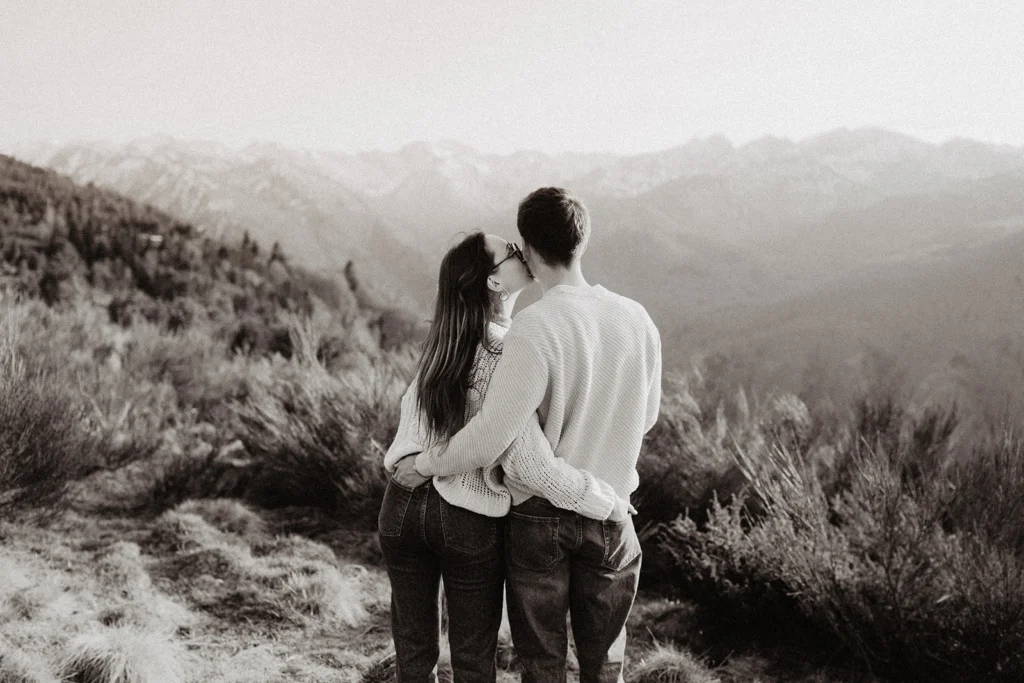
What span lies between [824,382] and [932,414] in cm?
412

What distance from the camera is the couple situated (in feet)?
5.28

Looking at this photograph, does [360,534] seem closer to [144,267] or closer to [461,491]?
[461,491]

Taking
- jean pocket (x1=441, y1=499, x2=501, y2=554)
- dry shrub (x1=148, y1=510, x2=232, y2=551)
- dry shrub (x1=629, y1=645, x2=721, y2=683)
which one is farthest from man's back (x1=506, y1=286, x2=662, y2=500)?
dry shrub (x1=148, y1=510, x2=232, y2=551)

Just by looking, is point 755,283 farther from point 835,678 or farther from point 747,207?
point 835,678

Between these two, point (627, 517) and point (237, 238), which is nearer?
point (627, 517)

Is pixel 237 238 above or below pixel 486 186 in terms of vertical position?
below

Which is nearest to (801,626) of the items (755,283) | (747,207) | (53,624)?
(53,624)

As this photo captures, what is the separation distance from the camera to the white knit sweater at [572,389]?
159 cm

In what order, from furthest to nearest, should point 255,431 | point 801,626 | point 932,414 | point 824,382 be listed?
1. point 824,382
2. point 255,431
3. point 932,414
4. point 801,626

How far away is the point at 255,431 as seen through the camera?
533cm

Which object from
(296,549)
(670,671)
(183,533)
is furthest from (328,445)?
(670,671)

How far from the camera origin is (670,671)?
111 inches

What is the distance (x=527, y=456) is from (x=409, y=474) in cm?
32

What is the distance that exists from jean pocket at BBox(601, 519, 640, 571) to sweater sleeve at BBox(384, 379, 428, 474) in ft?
1.63
